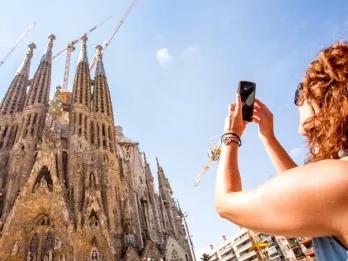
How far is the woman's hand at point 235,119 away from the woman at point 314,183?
93mm

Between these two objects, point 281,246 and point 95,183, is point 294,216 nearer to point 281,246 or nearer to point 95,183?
point 95,183

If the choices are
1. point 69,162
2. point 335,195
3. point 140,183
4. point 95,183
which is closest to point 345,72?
point 335,195

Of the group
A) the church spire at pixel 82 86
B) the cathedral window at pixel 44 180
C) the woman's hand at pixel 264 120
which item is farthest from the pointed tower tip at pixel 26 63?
the woman's hand at pixel 264 120

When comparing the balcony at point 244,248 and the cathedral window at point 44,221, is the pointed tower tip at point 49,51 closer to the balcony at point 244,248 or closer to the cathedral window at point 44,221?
the cathedral window at point 44,221

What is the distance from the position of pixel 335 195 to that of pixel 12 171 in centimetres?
2634

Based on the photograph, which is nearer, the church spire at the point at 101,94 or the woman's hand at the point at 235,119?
the woman's hand at the point at 235,119

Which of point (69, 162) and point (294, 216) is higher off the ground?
point (69, 162)

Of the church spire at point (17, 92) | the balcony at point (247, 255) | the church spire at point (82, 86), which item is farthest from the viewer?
the balcony at point (247, 255)

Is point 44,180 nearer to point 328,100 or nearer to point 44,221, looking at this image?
point 44,221

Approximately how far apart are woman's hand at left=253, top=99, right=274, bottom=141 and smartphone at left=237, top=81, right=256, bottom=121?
7.7 inches

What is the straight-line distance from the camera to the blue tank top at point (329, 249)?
0.97 m

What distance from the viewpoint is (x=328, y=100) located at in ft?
3.73

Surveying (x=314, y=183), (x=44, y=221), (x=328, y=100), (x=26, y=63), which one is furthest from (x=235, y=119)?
(x=26, y=63)

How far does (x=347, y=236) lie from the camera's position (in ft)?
2.98
